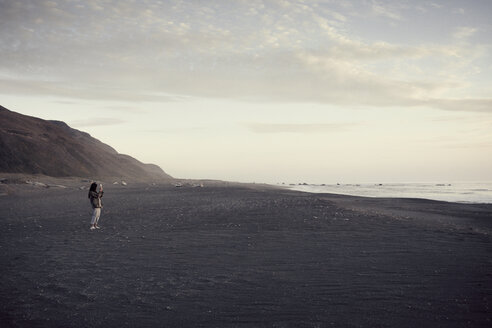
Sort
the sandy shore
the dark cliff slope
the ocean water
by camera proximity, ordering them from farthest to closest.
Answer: the dark cliff slope
the ocean water
the sandy shore

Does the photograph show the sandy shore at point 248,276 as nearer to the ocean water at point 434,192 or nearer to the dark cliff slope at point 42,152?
the ocean water at point 434,192

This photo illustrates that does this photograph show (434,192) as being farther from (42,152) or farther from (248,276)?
(42,152)

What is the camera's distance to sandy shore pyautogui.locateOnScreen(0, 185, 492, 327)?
579 centimetres

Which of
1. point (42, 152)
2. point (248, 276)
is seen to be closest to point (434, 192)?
point (248, 276)

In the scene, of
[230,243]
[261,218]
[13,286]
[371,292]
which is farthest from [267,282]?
[261,218]

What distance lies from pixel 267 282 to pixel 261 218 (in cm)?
945

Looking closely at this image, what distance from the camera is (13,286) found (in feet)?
23.6

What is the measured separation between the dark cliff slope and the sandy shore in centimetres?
7860

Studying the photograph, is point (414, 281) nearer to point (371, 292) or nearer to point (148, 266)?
point (371, 292)

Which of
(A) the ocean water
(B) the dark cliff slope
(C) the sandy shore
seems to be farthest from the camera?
(B) the dark cliff slope

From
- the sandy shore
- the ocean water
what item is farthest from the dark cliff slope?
the sandy shore

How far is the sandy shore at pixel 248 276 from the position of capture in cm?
579

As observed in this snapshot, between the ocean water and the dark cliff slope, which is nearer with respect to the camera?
the ocean water

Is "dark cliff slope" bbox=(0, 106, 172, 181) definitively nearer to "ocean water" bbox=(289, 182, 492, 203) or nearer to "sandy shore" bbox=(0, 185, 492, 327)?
"ocean water" bbox=(289, 182, 492, 203)
